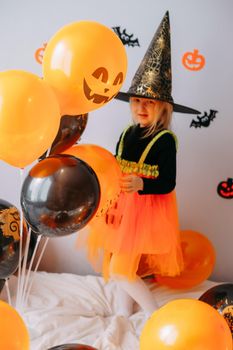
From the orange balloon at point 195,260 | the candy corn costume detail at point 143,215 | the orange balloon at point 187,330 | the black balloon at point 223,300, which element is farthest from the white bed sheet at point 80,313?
the orange balloon at point 187,330

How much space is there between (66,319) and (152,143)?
2.43 feet

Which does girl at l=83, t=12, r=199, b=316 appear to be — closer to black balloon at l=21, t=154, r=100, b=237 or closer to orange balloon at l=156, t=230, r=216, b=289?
orange balloon at l=156, t=230, r=216, b=289

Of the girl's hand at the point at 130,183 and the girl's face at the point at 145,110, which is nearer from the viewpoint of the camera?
the girl's hand at the point at 130,183

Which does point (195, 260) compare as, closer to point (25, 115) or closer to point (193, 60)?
point (193, 60)

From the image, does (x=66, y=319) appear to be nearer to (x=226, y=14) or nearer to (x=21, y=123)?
(x=21, y=123)

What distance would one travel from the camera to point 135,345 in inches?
54.3

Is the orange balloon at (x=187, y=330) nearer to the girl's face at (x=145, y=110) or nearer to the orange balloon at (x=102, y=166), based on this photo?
the orange balloon at (x=102, y=166)

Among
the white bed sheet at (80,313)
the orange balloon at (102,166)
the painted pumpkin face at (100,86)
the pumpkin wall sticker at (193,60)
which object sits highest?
the pumpkin wall sticker at (193,60)

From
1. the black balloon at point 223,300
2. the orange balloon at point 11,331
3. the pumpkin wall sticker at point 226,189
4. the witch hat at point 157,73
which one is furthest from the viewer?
the pumpkin wall sticker at point 226,189

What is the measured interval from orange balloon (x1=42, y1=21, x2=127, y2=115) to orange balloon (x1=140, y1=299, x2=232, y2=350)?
0.56 meters

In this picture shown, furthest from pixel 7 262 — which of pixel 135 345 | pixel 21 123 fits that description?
pixel 135 345

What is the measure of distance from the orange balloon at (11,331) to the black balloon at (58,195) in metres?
0.19

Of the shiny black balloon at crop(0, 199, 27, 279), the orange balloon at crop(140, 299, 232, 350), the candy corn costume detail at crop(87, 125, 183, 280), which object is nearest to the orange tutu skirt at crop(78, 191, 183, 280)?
the candy corn costume detail at crop(87, 125, 183, 280)

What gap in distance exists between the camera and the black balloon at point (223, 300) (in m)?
1.24
